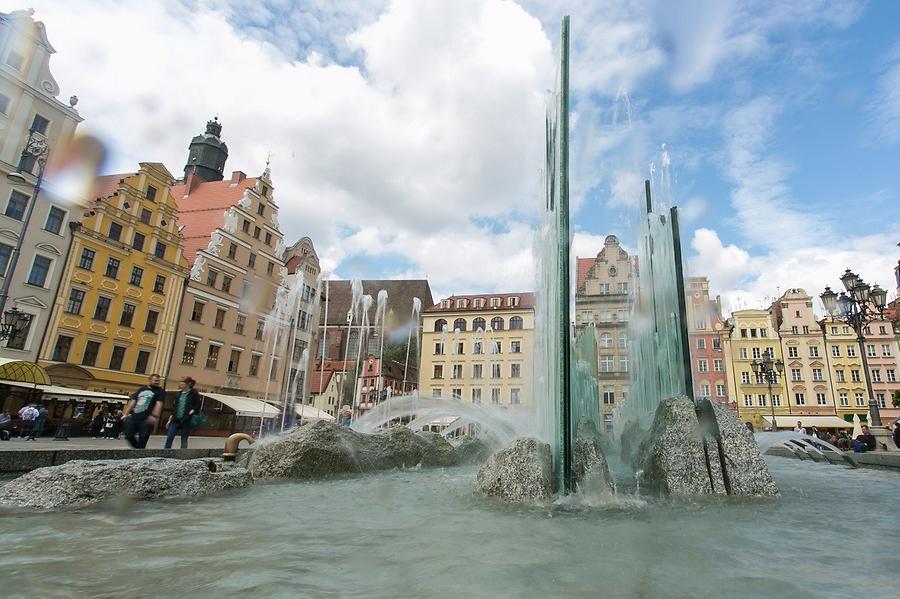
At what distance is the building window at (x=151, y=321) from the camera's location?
30.1 meters

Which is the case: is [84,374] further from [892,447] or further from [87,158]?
[892,447]

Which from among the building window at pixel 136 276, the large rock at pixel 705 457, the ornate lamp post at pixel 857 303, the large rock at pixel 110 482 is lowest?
the large rock at pixel 110 482

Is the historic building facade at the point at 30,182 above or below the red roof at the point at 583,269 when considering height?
below

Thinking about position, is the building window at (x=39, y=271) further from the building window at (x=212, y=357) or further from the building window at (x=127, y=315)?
the building window at (x=212, y=357)

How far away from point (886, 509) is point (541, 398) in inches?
169

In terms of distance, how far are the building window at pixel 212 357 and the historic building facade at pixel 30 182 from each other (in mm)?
9974

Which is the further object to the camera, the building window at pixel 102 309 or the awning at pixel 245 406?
the awning at pixel 245 406

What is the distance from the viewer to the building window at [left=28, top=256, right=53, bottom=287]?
24594mm

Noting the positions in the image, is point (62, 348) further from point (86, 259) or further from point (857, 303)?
point (857, 303)

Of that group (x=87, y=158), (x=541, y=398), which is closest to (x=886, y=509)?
(x=541, y=398)

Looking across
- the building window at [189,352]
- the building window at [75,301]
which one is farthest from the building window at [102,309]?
the building window at [189,352]

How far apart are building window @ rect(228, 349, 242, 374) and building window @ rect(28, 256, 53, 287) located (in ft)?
41.1

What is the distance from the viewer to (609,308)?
181 ft

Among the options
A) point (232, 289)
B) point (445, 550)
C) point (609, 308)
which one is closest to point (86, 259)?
point (232, 289)
